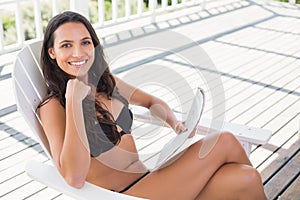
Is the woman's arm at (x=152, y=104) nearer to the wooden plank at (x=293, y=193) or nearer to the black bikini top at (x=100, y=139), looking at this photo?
the black bikini top at (x=100, y=139)

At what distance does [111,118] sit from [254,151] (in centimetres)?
140

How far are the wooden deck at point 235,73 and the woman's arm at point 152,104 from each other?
0.22m

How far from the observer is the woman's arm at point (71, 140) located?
1.66 metres

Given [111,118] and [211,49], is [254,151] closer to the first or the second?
[111,118]

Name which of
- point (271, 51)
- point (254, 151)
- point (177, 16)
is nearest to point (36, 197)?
point (254, 151)

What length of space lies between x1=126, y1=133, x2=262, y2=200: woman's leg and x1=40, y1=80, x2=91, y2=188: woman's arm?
0.33 m

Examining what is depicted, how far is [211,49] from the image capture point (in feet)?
18.1

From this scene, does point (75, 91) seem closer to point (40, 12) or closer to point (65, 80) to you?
point (65, 80)

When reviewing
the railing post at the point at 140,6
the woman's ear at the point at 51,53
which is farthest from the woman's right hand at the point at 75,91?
the railing post at the point at 140,6

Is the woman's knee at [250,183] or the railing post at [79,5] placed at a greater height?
the woman's knee at [250,183]

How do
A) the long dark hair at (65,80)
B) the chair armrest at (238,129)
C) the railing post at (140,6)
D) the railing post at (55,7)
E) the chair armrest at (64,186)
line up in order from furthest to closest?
the railing post at (140,6) → the railing post at (55,7) → the chair armrest at (238,129) → the long dark hair at (65,80) → the chair armrest at (64,186)

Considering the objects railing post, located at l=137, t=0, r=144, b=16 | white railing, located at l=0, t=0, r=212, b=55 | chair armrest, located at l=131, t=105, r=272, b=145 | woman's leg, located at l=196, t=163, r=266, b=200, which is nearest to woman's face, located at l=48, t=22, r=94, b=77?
chair armrest, located at l=131, t=105, r=272, b=145

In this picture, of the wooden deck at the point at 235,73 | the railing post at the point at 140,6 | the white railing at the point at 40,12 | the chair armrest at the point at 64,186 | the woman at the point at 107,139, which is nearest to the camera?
the chair armrest at the point at 64,186

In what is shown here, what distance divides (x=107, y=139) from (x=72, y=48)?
0.38 metres
